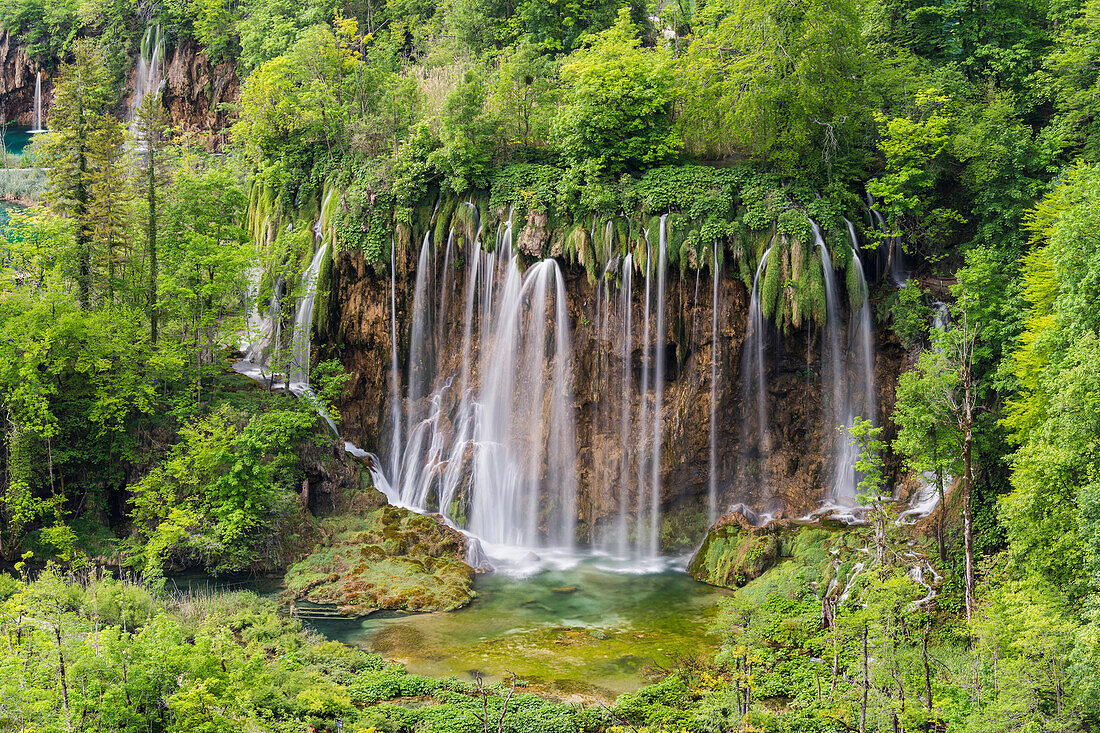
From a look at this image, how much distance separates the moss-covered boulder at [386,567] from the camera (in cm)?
2000

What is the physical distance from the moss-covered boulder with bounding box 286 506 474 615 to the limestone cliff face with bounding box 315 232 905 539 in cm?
470

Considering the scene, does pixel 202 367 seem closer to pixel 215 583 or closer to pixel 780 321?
pixel 215 583

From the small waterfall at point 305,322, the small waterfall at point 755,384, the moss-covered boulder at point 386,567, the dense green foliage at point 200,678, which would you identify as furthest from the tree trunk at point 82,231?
the small waterfall at point 755,384

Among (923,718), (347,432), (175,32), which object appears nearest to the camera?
(923,718)

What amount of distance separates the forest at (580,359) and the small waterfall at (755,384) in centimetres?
11

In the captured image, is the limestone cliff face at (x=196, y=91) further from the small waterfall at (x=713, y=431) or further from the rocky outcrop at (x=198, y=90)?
the small waterfall at (x=713, y=431)

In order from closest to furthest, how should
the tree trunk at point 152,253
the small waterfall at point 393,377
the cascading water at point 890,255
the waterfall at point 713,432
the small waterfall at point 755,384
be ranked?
1. the small waterfall at point 755,384
2. the waterfall at point 713,432
3. the cascading water at point 890,255
4. the tree trunk at point 152,253
5. the small waterfall at point 393,377

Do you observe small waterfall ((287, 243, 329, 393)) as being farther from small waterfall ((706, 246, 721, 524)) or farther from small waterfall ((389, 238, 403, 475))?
small waterfall ((706, 246, 721, 524))

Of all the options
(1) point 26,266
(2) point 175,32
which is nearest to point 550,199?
(1) point 26,266

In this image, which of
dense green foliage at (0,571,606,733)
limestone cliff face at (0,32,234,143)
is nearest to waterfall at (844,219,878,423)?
dense green foliage at (0,571,606,733)

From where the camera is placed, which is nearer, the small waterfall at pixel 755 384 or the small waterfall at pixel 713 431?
the small waterfall at pixel 755 384

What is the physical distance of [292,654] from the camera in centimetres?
1617

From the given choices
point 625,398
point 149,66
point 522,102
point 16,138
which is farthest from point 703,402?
point 16,138

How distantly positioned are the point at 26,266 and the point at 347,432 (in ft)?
34.2
